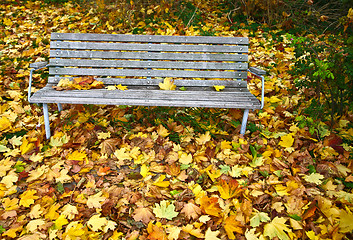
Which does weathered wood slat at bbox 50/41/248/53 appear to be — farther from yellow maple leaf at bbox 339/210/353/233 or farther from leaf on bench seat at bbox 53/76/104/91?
yellow maple leaf at bbox 339/210/353/233

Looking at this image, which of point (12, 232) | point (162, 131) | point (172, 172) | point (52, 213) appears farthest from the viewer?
point (162, 131)

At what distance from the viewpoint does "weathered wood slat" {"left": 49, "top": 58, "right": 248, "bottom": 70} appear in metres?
2.99

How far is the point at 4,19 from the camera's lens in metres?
5.52

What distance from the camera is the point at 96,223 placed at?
1.85 metres

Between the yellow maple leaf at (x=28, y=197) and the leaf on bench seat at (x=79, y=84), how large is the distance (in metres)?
1.12

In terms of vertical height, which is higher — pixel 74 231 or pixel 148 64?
pixel 148 64

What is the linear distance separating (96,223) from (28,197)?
0.62m

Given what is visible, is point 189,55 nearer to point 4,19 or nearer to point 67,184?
point 67,184

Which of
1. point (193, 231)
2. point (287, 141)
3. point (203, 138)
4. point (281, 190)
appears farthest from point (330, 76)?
point (193, 231)

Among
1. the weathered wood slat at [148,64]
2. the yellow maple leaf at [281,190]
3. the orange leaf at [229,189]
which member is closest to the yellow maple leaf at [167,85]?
the weathered wood slat at [148,64]

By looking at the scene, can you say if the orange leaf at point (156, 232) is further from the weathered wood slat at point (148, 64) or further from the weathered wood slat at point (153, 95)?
the weathered wood slat at point (148, 64)

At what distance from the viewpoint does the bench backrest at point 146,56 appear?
299 cm

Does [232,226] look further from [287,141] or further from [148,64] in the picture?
[148,64]

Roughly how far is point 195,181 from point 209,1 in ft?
17.7
